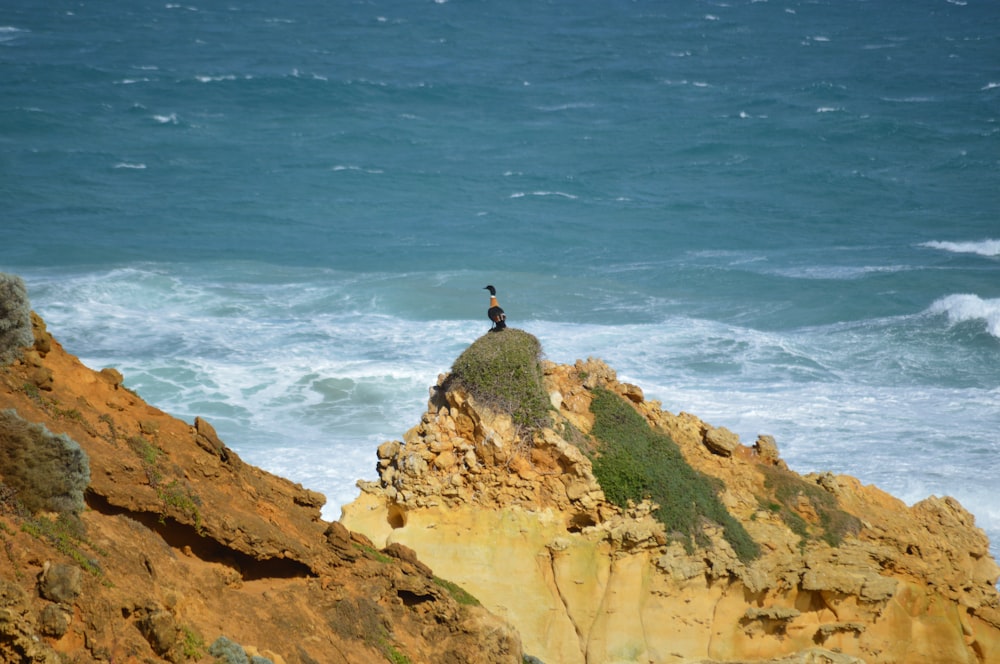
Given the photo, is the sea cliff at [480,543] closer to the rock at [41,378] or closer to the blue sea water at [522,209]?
the rock at [41,378]

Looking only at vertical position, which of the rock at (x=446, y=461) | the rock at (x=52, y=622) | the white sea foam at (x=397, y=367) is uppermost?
the rock at (x=52, y=622)

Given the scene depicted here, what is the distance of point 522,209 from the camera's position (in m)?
53.9

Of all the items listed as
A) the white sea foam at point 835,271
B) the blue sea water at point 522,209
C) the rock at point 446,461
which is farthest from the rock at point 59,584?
the white sea foam at point 835,271

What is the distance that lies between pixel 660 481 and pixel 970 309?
28362 millimetres

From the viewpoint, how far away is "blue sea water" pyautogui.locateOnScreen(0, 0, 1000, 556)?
109 ft

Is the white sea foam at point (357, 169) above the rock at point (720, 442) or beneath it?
beneath

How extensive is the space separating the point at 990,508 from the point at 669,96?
45754 millimetres

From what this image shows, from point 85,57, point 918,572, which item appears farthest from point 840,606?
point 85,57

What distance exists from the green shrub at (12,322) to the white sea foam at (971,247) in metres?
42.4

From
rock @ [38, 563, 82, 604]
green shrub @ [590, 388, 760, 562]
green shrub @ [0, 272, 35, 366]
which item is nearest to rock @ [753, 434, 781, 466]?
green shrub @ [590, 388, 760, 562]

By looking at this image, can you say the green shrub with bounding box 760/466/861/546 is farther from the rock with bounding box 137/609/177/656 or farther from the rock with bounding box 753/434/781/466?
the rock with bounding box 137/609/177/656

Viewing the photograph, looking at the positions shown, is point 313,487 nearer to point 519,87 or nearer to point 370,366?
point 370,366

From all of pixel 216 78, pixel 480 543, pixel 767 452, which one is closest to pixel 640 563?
pixel 480 543

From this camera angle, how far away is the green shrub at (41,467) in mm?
10844
